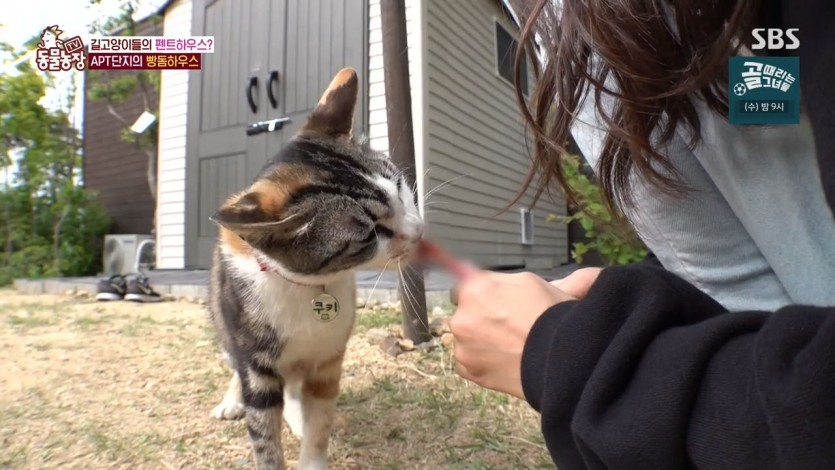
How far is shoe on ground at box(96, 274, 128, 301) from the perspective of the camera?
440 centimetres

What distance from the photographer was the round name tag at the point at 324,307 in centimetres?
136

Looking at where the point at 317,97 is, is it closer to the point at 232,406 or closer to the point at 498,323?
the point at 232,406

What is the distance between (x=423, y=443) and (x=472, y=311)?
0.89 metres

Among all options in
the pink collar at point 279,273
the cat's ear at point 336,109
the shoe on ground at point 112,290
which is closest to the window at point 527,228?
the shoe on ground at point 112,290

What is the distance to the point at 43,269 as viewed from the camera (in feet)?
25.4

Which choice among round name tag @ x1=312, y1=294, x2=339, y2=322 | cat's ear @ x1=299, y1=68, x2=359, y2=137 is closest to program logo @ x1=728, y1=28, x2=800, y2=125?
round name tag @ x1=312, y1=294, x2=339, y2=322

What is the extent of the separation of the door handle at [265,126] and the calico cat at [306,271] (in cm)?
325

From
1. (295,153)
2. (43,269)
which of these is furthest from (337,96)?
(43,269)

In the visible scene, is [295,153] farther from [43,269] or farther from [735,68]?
[43,269]

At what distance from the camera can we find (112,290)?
14.5 feet

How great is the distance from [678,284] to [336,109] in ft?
3.86

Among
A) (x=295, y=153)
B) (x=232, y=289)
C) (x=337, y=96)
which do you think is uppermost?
(x=337, y=96)

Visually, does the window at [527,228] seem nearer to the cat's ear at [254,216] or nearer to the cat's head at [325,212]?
the cat's head at [325,212]

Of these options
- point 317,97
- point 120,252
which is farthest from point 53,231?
point 317,97
